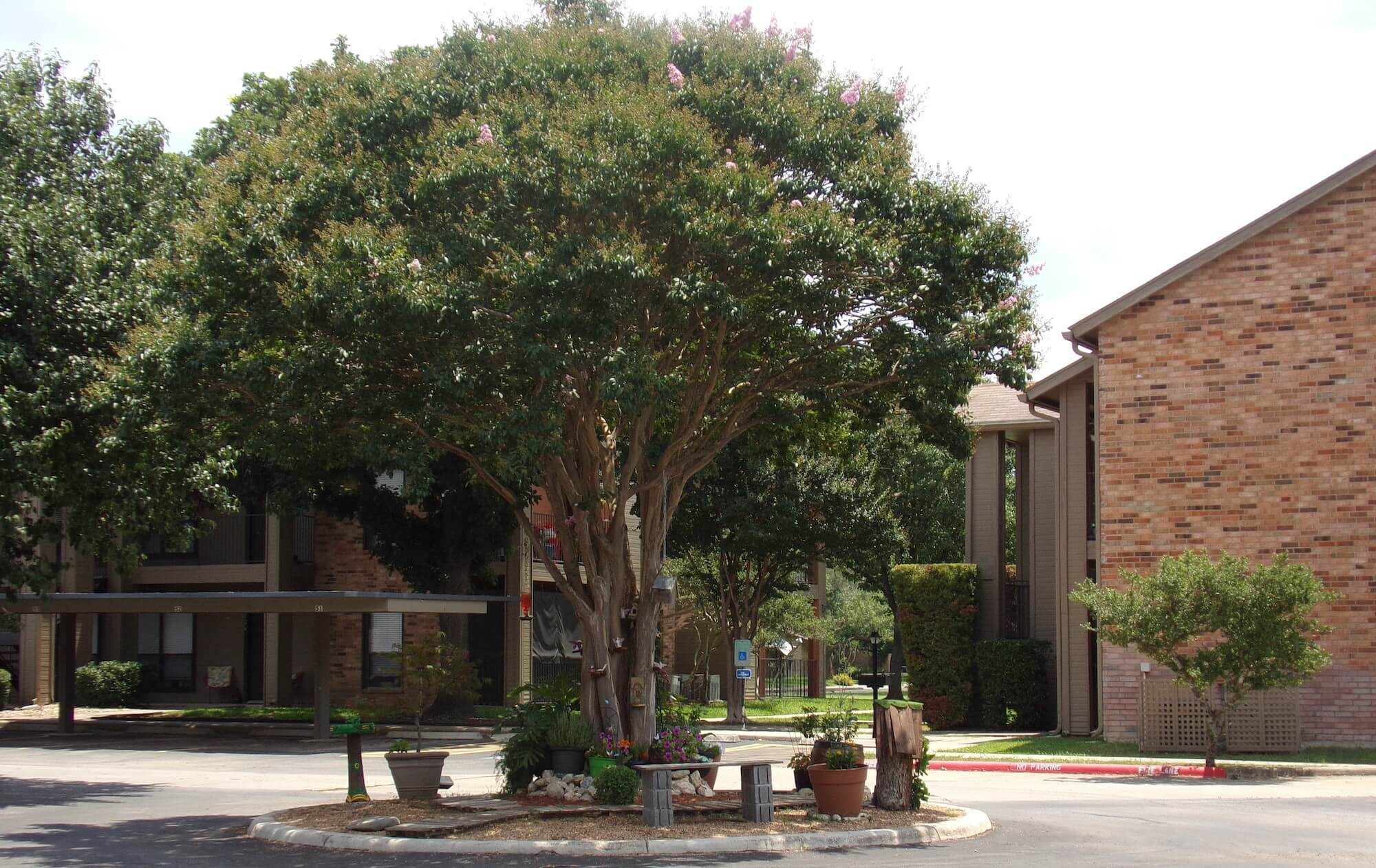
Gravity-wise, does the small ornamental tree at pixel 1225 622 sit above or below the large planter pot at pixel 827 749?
above

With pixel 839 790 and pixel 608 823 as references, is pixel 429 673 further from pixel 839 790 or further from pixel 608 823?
pixel 839 790

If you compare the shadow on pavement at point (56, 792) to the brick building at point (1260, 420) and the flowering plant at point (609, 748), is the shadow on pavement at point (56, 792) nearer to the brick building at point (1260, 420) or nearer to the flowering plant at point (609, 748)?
the flowering plant at point (609, 748)

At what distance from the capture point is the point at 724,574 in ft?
121

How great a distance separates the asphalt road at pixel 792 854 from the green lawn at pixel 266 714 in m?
7.39

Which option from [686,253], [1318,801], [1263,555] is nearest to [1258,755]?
[1263,555]

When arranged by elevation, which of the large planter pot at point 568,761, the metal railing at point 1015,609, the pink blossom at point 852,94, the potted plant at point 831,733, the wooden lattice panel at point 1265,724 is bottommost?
the wooden lattice panel at point 1265,724

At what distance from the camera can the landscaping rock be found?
46.0 ft

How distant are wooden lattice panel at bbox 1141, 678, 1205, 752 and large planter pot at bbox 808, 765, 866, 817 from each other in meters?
10.5

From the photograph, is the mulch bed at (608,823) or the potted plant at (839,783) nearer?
the mulch bed at (608,823)

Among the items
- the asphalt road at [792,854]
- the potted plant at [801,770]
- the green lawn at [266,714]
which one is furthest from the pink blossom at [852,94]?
the green lawn at [266,714]

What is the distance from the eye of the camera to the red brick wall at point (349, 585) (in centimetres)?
3725

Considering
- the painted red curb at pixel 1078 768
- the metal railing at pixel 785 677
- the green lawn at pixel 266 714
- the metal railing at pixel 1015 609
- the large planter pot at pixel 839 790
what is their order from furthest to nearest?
the metal railing at pixel 785 677 → the green lawn at pixel 266 714 → the metal railing at pixel 1015 609 → the painted red curb at pixel 1078 768 → the large planter pot at pixel 839 790

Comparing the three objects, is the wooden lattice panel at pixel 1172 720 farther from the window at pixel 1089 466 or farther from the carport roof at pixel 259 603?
the carport roof at pixel 259 603

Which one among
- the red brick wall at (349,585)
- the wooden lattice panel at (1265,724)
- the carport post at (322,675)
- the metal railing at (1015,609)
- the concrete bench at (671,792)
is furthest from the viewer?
the red brick wall at (349,585)
